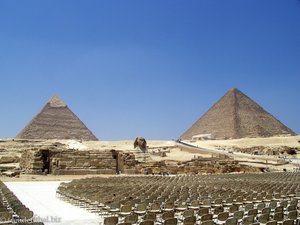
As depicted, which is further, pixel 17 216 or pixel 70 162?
pixel 70 162

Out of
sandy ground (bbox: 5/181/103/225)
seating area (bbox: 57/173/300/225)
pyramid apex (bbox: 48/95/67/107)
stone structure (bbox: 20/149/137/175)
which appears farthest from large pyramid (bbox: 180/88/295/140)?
seating area (bbox: 57/173/300/225)

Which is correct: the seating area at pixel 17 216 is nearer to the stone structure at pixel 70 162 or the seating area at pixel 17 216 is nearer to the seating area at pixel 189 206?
the seating area at pixel 189 206

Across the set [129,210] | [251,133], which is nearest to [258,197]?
[129,210]

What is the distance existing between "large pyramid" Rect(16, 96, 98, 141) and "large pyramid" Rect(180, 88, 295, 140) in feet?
126

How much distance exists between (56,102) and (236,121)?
64551mm

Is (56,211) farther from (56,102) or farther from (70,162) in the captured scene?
(56,102)

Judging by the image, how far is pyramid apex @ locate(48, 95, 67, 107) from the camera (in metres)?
142

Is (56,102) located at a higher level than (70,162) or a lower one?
higher

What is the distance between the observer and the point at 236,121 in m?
141

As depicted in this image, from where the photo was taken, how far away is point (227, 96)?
165 m

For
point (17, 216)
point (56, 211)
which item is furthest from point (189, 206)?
point (17, 216)

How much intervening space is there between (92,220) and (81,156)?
20.6 m

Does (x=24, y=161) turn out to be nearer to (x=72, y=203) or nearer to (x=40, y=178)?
(x=40, y=178)

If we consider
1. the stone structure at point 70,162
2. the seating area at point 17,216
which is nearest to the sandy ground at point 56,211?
the seating area at point 17,216
